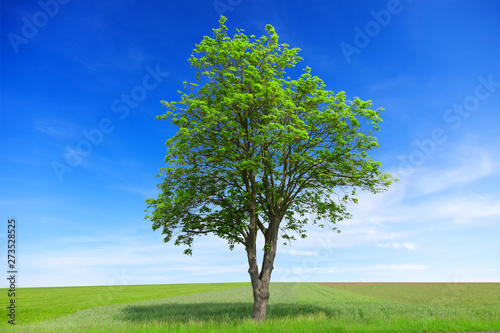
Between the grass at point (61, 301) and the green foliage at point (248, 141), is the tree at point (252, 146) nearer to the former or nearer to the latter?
the green foliage at point (248, 141)

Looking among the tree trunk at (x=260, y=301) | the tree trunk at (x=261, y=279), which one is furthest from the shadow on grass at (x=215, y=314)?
the tree trunk at (x=261, y=279)

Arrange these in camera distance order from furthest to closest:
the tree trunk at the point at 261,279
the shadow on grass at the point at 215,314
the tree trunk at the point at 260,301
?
the shadow on grass at the point at 215,314, the tree trunk at the point at 261,279, the tree trunk at the point at 260,301

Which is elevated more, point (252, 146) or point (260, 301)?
point (252, 146)

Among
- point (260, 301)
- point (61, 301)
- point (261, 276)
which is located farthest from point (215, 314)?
point (61, 301)

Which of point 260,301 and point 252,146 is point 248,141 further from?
point 260,301

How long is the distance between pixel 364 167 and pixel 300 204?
6232 millimetres

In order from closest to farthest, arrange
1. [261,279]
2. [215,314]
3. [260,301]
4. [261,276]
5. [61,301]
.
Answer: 1. [260,301]
2. [261,279]
3. [261,276]
4. [215,314]
5. [61,301]

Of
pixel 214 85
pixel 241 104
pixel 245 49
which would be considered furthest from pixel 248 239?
pixel 245 49

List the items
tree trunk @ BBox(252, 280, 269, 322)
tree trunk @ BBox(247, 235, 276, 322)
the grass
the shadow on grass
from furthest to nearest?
the grass, the shadow on grass, tree trunk @ BBox(247, 235, 276, 322), tree trunk @ BBox(252, 280, 269, 322)

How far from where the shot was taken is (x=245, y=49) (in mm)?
20344

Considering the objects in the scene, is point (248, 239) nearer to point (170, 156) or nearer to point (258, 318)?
point (258, 318)

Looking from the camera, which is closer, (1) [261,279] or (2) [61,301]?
(1) [261,279]

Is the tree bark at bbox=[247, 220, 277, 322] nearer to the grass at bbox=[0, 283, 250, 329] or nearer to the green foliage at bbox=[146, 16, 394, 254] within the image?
the green foliage at bbox=[146, 16, 394, 254]

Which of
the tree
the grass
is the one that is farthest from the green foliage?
the grass
